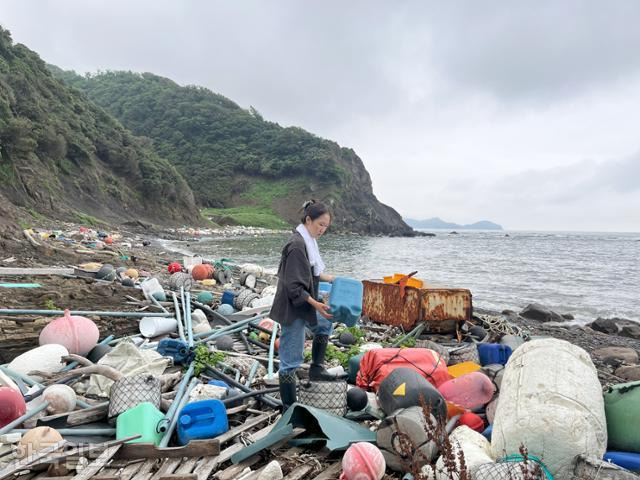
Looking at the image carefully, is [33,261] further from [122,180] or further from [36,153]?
[122,180]

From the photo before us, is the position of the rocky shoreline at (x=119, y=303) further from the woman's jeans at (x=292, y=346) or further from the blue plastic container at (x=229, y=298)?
the woman's jeans at (x=292, y=346)

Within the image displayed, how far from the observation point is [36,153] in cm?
3369

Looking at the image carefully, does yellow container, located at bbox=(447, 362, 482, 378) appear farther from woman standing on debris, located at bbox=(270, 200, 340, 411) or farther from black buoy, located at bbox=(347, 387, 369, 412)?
woman standing on debris, located at bbox=(270, 200, 340, 411)

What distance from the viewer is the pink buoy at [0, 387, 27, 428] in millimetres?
3328

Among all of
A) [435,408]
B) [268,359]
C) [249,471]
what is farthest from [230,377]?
[435,408]

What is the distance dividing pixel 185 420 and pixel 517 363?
8.70ft

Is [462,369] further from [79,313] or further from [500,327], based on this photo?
[79,313]

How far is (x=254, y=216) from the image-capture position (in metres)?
69.7

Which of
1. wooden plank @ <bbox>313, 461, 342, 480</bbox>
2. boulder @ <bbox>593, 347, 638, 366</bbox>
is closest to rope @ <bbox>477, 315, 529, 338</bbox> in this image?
boulder @ <bbox>593, 347, 638, 366</bbox>

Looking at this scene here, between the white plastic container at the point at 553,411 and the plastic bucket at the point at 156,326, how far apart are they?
14.8ft

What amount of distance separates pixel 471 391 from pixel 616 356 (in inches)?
236

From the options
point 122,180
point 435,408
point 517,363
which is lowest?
point 435,408

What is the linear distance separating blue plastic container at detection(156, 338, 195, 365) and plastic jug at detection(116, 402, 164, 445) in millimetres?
1617

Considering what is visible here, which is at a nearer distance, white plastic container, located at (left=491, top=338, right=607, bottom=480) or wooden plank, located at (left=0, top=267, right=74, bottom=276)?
white plastic container, located at (left=491, top=338, right=607, bottom=480)
